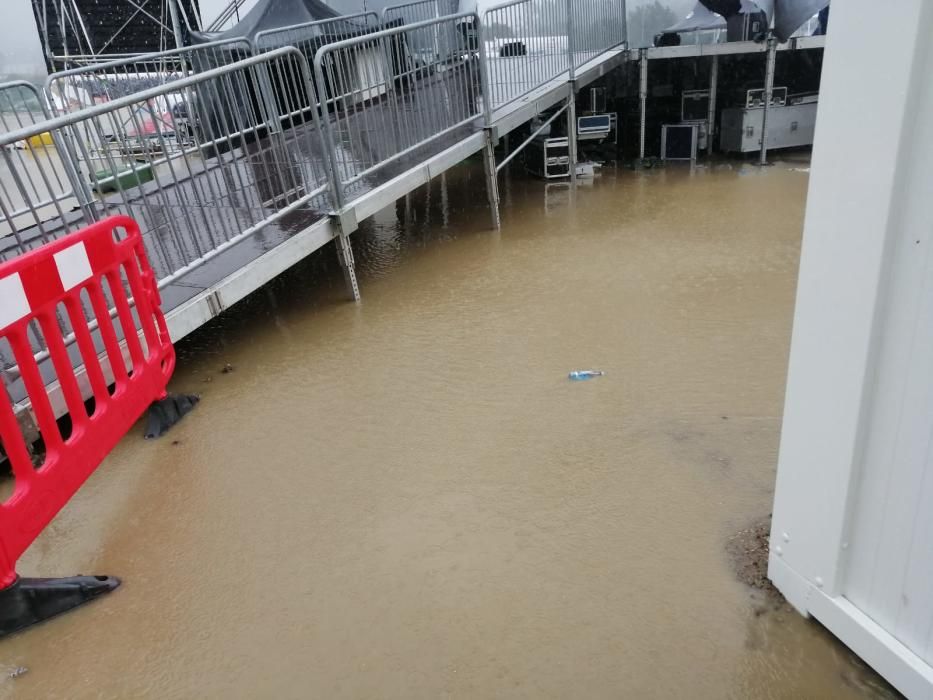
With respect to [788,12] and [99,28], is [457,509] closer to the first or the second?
[788,12]

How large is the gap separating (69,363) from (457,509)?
1611 millimetres

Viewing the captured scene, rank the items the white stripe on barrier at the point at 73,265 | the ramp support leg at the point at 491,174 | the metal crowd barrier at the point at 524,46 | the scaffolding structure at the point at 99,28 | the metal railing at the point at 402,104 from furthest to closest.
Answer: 1. the scaffolding structure at the point at 99,28
2. the metal crowd barrier at the point at 524,46
3. the ramp support leg at the point at 491,174
4. the metal railing at the point at 402,104
5. the white stripe on barrier at the point at 73,265

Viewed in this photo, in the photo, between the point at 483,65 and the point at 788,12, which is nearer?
the point at 483,65

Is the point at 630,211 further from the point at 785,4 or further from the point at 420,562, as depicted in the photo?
the point at 420,562

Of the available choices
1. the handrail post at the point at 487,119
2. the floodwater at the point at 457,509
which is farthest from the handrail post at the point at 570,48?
the floodwater at the point at 457,509

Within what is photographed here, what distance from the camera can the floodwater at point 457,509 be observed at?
6.42ft

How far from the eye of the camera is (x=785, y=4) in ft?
24.8

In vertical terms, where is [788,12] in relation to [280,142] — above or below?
above

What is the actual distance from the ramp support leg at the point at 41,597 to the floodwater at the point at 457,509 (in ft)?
0.19

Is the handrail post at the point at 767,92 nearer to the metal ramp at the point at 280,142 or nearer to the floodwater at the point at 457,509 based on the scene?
the metal ramp at the point at 280,142

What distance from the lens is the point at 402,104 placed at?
5648mm

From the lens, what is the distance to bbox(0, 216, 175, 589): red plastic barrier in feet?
7.29

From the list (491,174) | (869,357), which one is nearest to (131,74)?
(491,174)

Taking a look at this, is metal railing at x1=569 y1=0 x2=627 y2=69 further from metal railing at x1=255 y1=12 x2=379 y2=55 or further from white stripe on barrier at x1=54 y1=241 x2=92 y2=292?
white stripe on barrier at x1=54 y1=241 x2=92 y2=292
